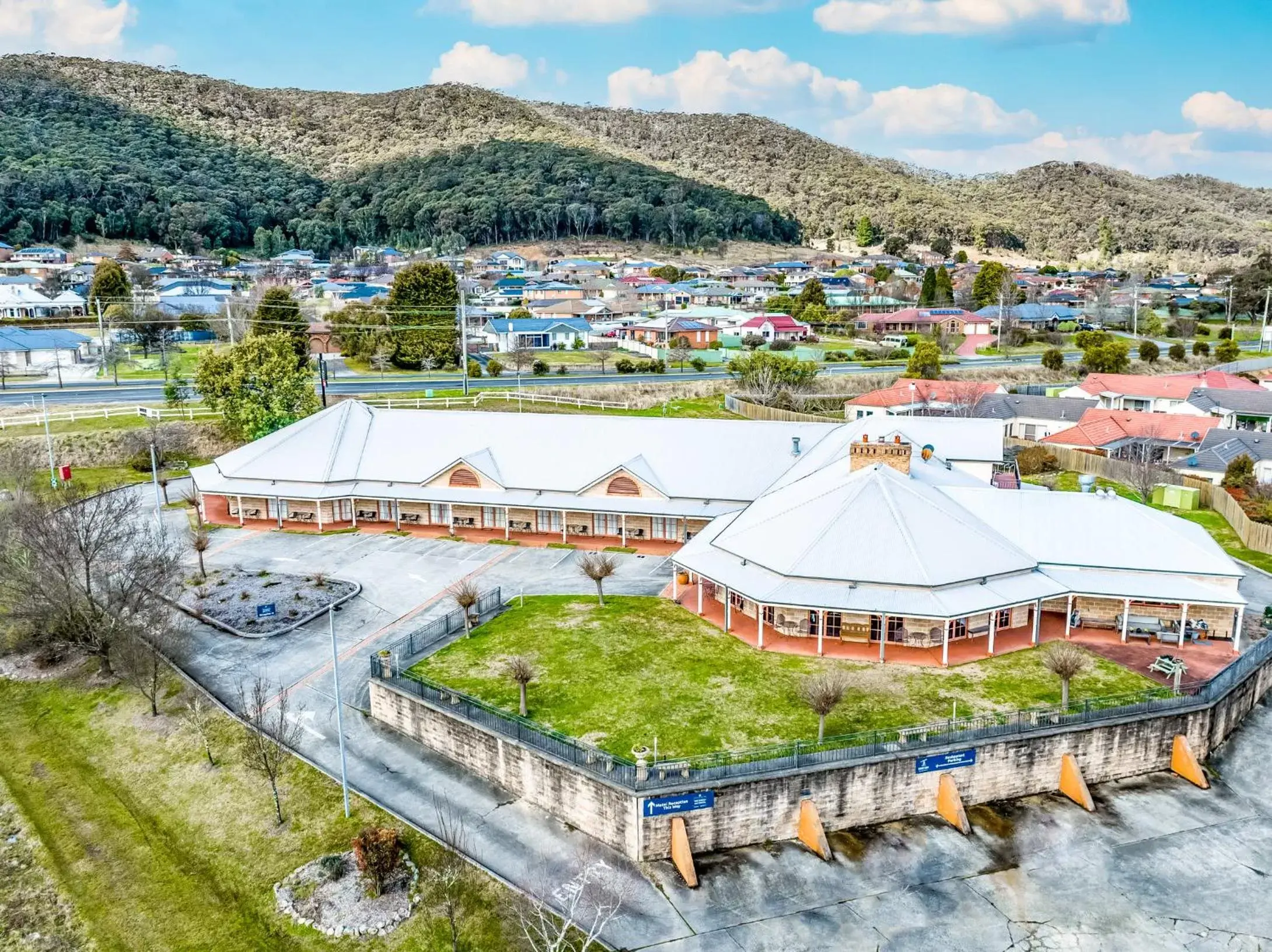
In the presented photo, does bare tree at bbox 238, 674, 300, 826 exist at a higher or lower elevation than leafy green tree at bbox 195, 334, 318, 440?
lower

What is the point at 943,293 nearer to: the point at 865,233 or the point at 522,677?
the point at 865,233

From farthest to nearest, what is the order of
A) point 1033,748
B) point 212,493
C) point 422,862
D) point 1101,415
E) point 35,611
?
point 1101,415 < point 212,493 < point 35,611 < point 1033,748 < point 422,862

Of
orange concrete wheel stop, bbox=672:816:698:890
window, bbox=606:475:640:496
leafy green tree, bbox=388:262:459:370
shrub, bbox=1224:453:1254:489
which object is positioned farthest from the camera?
leafy green tree, bbox=388:262:459:370

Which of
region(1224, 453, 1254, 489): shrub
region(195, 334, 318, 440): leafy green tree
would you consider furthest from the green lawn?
region(1224, 453, 1254, 489): shrub

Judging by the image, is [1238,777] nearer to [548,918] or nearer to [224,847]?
[548,918]

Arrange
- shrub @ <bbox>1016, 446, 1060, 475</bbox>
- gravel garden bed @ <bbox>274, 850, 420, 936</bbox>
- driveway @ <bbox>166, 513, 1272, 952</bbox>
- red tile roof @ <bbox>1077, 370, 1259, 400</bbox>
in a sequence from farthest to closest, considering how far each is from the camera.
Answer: red tile roof @ <bbox>1077, 370, 1259, 400</bbox> → shrub @ <bbox>1016, 446, 1060, 475</bbox> → gravel garden bed @ <bbox>274, 850, 420, 936</bbox> → driveway @ <bbox>166, 513, 1272, 952</bbox>

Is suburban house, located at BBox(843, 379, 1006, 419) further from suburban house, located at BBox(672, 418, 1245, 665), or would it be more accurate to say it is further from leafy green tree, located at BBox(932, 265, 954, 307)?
leafy green tree, located at BBox(932, 265, 954, 307)

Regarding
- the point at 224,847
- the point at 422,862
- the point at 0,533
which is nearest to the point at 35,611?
the point at 0,533
